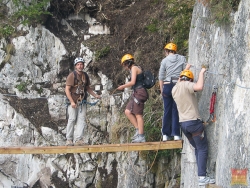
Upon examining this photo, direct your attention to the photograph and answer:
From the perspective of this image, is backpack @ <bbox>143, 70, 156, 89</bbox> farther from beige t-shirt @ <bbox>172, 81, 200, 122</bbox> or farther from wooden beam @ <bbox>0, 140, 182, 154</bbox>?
beige t-shirt @ <bbox>172, 81, 200, 122</bbox>

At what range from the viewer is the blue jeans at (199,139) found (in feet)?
27.0

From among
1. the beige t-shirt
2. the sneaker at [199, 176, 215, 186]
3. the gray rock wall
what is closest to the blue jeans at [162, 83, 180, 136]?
the gray rock wall

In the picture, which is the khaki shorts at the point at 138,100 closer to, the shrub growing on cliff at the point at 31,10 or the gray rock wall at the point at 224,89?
the gray rock wall at the point at 224,89

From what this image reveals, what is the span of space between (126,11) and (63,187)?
519 cm

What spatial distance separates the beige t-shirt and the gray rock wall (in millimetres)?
338

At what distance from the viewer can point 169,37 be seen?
13188 mm

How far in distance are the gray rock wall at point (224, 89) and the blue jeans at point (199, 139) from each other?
4.4 inches

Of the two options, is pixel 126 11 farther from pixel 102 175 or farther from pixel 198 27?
pixel 198 27

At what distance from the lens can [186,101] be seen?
827 centimetres

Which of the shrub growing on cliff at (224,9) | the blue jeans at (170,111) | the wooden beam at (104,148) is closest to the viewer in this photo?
the shrub growing on cliff at (224,9)

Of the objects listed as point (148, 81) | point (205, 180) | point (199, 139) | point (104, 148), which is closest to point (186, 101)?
point (199, 139)

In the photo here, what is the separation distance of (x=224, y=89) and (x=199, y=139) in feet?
3.30

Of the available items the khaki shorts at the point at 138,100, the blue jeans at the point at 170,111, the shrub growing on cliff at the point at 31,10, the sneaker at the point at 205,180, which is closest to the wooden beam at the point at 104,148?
the blue jeans at the point at 170,111

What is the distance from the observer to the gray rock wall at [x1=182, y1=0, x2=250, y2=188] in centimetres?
686
